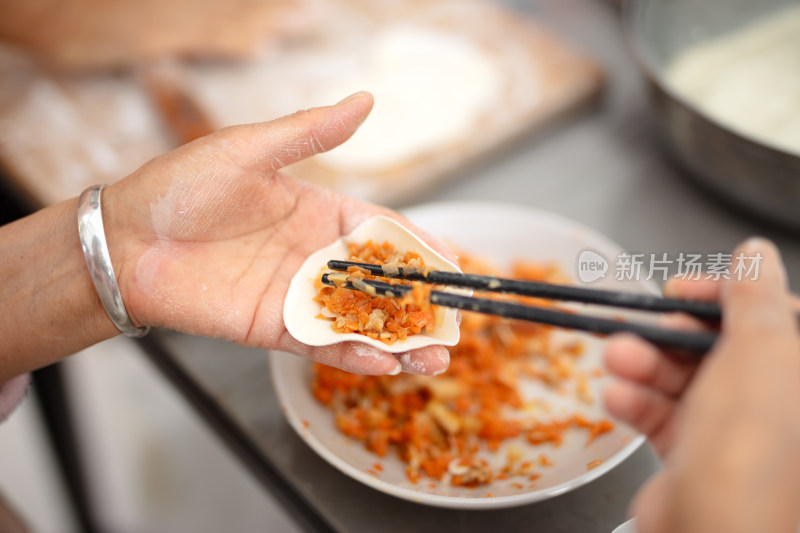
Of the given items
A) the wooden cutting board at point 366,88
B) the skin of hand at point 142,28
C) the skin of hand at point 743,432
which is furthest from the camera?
the skin of hand at point 142,28

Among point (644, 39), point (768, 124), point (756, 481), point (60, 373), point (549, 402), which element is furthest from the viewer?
point (60, 373)

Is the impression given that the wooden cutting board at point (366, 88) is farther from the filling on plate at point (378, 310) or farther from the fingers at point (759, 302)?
the fingers at point (759, 302)

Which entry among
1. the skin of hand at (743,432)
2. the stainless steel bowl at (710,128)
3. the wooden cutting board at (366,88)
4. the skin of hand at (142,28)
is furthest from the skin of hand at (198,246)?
the skin of hand at (142,28)

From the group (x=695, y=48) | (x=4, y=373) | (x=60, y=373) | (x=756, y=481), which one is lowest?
(x=60, y=373)

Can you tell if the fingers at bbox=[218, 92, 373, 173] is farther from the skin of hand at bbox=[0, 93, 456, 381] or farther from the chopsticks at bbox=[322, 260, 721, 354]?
the chopsticks at bbox=[322, 260, 721, 354]

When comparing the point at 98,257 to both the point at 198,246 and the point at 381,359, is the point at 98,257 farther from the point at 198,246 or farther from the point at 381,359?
the point at 381,359

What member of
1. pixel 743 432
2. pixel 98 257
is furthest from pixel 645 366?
pixel 98 257

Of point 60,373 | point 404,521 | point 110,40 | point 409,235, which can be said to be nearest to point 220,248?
point 409,235

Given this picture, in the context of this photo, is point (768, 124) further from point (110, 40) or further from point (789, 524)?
point (110, 40)
